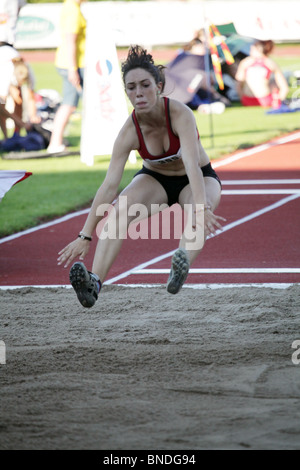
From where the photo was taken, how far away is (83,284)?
4.68m

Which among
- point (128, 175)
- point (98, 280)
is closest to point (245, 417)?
point (98, 280)

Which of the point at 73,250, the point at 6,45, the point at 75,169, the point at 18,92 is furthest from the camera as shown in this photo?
the point at 18,92

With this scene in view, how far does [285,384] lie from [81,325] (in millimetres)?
1708

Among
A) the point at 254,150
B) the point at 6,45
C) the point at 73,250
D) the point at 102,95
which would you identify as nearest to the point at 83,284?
the point at 73,250

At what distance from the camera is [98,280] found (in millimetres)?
4895

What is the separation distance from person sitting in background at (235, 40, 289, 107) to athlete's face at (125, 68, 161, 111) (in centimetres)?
1162

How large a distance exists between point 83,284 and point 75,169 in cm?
665

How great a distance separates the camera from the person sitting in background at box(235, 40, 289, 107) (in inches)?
644

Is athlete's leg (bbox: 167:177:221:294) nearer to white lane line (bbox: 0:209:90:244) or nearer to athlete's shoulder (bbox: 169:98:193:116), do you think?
athlete's shoulder (bbox: 169:98:193:116)

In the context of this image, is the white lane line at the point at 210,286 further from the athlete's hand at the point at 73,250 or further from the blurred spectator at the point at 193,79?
the blurred spectator at the point at 193,79

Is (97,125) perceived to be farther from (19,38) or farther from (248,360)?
(19,38)

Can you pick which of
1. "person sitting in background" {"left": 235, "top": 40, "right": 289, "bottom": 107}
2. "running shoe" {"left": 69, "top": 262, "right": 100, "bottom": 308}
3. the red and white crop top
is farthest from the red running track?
"person sitting in background" {"left": 235, "top": 40, "right": 289, "bottom": 107}

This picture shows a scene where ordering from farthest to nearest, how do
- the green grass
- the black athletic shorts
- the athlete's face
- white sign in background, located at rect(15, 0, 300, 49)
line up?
white sign in background, located at rect(15, 0, 300, 49), the green grass, the black athletic shorts, the athlete's face

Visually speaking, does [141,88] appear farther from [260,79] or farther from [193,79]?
[260,79]
